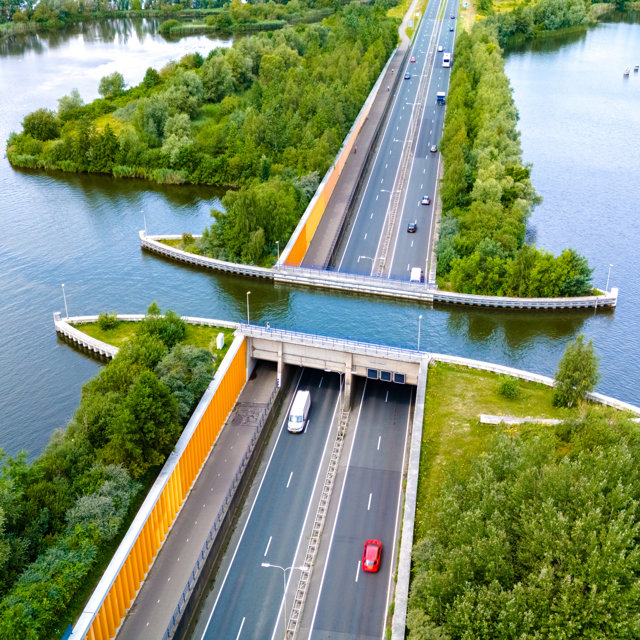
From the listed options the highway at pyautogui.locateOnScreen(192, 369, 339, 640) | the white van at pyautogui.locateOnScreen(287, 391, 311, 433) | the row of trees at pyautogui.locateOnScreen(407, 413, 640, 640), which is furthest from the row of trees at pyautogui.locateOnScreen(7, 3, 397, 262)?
the row of trees at pyautogui.locateOnScreen(407, 413, 640, 640)

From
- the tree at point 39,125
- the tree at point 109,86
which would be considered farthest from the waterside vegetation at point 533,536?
the tree at point 109,86

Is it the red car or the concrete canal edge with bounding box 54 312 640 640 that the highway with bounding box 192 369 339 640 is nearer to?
the concrete canal edge with bounding box 54 312 640 640

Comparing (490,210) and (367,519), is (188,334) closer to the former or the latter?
(367,519)

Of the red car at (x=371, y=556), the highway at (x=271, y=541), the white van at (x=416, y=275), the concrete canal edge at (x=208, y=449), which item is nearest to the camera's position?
the concrete canal edge at (x=208, y=449)

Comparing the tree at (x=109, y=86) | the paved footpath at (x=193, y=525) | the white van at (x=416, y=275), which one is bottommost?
the paved footpath at (x=193, y=525)

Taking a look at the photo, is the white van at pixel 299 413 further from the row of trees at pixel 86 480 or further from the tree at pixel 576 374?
the tree at pixel 576 374

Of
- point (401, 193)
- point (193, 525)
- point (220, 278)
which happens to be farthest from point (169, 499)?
point (401, 193)

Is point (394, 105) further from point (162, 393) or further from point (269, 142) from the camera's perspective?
point (162, 393)

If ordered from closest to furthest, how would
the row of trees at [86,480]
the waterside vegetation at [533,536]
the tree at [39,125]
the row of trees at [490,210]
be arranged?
the waterside vegetation at [533,536] → the row of trees at [86,480] → the row of trees at [490,210] → the tree at [39,125]
